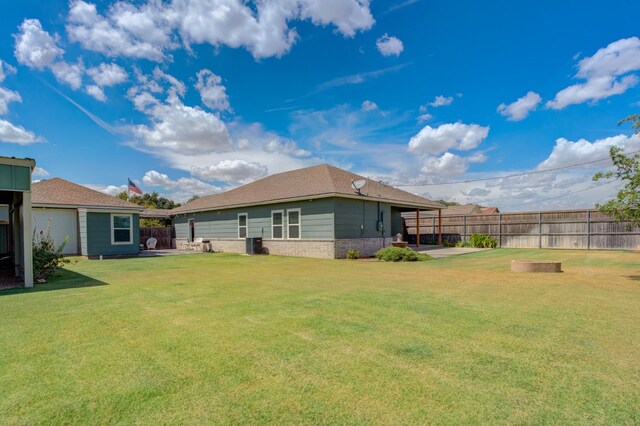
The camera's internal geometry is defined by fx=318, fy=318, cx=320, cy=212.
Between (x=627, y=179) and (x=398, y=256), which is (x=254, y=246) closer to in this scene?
(x=398, y=256)

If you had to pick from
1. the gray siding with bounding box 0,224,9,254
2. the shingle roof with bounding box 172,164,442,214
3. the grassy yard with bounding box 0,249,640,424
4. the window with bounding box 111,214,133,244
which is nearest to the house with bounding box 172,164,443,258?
the shingle roof with bounding box 172,164,442,214

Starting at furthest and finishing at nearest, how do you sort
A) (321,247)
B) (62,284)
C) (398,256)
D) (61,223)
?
(61,223) → (321,247) → (398,256) → (62,284)

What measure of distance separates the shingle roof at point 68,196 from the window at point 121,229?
2.06ft

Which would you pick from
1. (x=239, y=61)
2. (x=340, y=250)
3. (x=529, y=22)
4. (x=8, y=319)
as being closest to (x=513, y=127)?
(x=529, y=22)

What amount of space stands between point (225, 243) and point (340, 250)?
8.87 m

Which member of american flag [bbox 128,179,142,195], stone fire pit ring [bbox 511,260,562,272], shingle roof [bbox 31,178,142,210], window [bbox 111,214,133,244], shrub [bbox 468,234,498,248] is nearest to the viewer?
stone fire pit ring [bbox 511,260,562,272]

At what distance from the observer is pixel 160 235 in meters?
24.2

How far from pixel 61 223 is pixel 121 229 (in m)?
2.88

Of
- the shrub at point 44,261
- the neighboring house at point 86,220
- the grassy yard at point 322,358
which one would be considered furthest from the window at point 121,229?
the grassy yard at point 322,358

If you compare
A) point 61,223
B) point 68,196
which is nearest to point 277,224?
point 61,223

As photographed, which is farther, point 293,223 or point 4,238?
point 293,223

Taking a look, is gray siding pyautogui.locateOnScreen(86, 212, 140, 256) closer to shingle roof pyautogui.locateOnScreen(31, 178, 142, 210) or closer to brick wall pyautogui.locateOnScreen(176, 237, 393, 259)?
shingle roof pyautogui.locateOnScreen(31, 178, 142, 210)

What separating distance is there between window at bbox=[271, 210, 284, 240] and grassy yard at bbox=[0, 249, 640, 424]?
10.2 meters

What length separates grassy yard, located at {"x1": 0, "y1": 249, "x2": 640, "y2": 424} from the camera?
2314 mm
